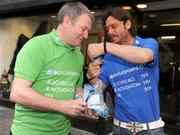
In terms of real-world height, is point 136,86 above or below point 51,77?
below

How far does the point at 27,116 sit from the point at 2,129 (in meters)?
5.43

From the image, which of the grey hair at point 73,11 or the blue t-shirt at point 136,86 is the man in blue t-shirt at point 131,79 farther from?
the grey hair at point 73,11

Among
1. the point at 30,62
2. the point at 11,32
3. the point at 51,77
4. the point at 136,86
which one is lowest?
the point at 136,86

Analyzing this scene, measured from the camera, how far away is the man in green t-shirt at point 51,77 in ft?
9.00

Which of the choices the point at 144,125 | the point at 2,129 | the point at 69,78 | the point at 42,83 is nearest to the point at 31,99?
the point at 42,83

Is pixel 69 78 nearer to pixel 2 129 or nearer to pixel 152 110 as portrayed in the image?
pixel 152 110

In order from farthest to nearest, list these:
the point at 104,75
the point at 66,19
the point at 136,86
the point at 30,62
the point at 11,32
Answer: the point at 11,32
the point at 104,75
the point at 136,86
the point at 66,19
the point at 30,62

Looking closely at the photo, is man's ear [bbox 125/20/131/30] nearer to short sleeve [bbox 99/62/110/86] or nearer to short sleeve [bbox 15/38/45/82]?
short sleeve [bbox 99/62/110/86]

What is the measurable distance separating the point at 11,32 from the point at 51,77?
842cm

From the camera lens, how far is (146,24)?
855cm

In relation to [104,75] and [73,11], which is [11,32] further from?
[73,11]

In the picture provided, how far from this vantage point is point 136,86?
316cm

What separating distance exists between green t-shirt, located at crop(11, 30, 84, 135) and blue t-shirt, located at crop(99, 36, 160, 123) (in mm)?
381

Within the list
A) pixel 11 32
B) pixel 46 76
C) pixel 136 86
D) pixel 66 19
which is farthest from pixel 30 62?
pixel 11 32
